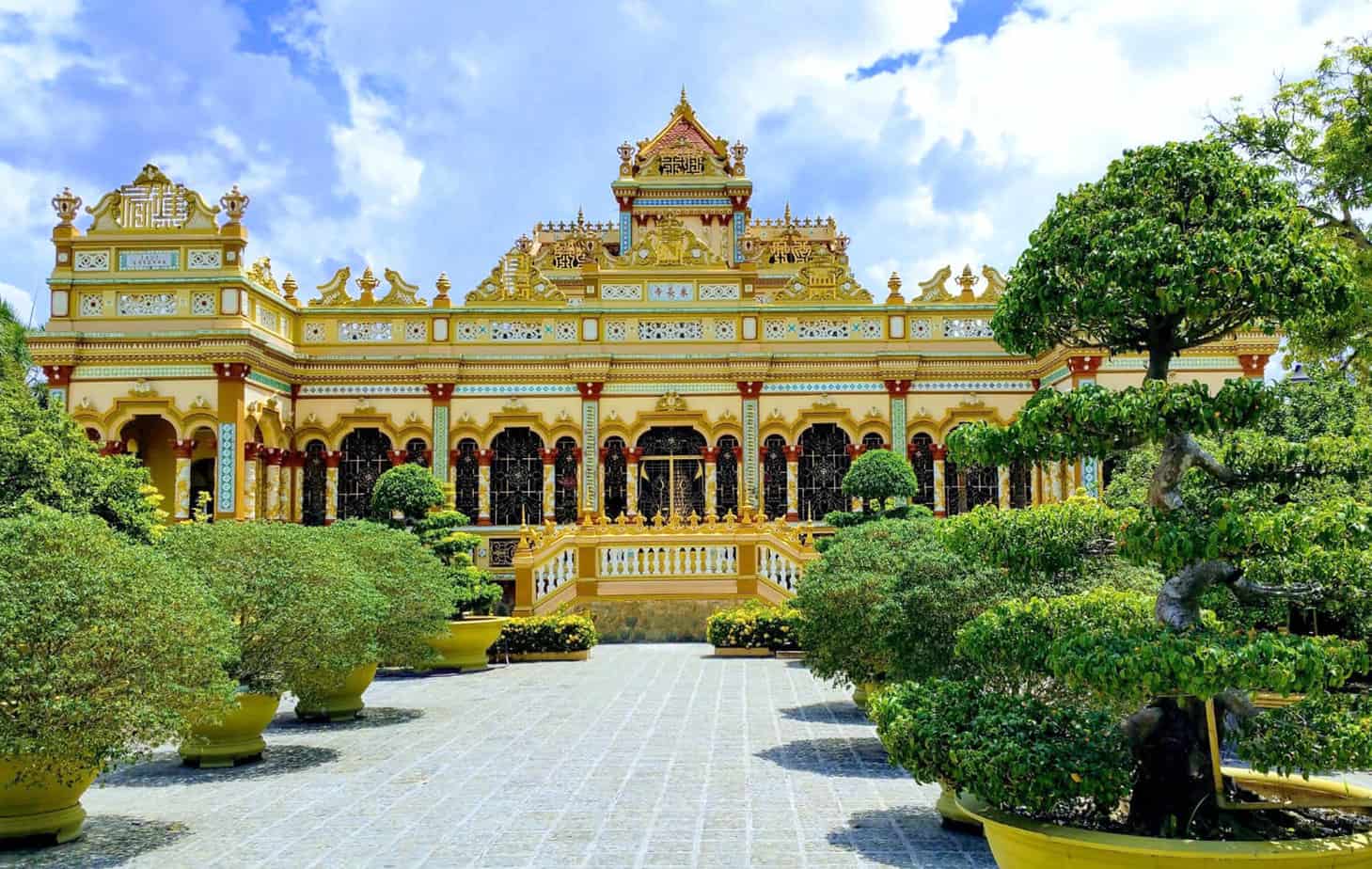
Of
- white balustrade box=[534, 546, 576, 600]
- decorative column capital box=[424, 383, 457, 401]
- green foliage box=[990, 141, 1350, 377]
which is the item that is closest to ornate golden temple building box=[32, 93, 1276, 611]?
decorative column capital box=[424, 383, 457, 401]

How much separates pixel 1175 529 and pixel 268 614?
7.48 m

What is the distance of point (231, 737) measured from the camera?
10516mm

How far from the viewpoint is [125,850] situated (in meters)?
7.59

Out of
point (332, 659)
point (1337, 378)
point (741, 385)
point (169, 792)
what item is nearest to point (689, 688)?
point (332, 659)

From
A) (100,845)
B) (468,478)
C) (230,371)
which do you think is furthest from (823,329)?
(100,845)

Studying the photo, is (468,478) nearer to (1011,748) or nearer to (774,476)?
(774,476)

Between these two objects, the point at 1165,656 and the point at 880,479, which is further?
the point at 880,479

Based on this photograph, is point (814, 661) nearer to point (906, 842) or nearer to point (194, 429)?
point (906, 842)

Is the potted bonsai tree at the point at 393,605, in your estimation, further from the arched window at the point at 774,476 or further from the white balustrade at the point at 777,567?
the arched window at the point at 774,476

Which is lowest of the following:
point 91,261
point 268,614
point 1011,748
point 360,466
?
point 1011,748

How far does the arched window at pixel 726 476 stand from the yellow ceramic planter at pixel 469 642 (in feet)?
27.6

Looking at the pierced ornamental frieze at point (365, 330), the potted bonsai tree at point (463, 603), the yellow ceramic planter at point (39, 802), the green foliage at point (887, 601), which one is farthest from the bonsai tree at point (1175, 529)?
the pierced ornamental frieze at point (365, 330)

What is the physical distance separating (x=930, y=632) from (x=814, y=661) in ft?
7.34

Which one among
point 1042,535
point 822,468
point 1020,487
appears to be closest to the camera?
point 1042,535
